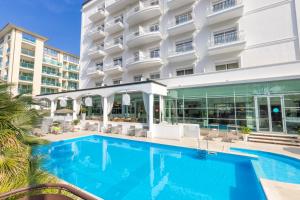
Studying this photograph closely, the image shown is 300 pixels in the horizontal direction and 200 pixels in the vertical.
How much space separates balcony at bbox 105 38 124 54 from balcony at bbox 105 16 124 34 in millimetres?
1522

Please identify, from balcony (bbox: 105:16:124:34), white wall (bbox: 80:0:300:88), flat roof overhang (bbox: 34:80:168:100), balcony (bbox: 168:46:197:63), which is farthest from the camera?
balcony (bbox: 105:16:124:34)

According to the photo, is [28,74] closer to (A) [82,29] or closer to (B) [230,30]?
(A) [82,29]

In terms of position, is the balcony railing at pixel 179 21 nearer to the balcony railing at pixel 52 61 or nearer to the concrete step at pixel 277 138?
the concrete step at pixel 277 138

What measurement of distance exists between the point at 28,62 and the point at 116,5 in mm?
27752

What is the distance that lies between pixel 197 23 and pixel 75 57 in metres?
46.7

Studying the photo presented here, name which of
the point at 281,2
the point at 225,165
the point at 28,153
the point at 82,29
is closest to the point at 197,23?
the point at 281,2

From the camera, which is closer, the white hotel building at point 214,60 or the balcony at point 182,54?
the white hotel building at point 214,60

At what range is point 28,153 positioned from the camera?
4.21 m

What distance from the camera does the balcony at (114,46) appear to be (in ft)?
76.2

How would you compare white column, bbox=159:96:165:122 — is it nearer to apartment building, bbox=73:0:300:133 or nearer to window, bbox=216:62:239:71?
apartment building, bbox=73:0:300:133

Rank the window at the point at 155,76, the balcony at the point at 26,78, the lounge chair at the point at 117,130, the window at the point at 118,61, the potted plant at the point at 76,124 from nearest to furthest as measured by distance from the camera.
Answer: the lounge chair at the point at 117,130 → the potted plant at the point at 76,124 → the window at the point at 155,76 → the window at the point at 118,61 → the balcony at the point at 26,78

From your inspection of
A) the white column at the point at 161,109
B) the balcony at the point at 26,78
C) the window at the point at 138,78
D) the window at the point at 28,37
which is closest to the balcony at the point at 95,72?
the window at the point at 138,78

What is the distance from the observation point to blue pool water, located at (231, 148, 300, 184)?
6373 mm

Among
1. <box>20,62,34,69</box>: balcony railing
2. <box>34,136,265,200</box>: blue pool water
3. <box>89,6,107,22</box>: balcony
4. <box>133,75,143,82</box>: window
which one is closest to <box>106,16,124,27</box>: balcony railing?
<box>89,6,107,22</box>: balcony
